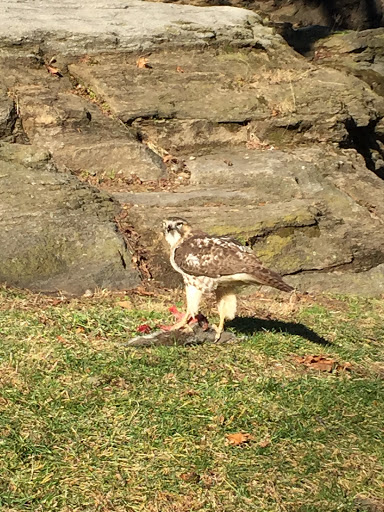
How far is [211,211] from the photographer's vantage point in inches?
408

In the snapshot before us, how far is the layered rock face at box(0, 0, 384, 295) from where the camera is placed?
9.55m

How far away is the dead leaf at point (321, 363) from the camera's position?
22.8 ft

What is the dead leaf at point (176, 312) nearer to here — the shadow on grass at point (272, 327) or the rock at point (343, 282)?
the shadow on grass at point (272, 327)

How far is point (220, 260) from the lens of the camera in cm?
720

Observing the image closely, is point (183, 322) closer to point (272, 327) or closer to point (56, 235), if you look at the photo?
point (272, 327)

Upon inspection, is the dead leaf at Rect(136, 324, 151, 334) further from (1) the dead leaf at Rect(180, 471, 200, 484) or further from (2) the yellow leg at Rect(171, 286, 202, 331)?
(1) the dead leaf at Rect(180, 471, 200, 484)

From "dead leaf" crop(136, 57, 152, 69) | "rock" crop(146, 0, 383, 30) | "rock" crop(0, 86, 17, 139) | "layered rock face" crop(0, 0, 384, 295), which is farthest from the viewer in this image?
"rock" crop(146, 0, 383, 30)

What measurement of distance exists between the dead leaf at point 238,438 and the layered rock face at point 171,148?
363 cm

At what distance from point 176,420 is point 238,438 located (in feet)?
1.55

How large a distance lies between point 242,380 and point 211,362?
16.4 inches

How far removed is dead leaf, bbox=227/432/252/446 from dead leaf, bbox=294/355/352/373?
1.59 m

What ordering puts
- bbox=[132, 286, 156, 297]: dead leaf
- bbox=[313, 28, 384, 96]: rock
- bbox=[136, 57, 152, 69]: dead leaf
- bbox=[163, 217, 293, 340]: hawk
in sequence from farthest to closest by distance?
bbox=[313, 28, 384, 96]: rock
bbox=[136, 57, 152, 69]: dead leaf
bbox=[132, 286, 156, 297]: dead leaf
bbox=[163, 217, 293, 340]: hawk

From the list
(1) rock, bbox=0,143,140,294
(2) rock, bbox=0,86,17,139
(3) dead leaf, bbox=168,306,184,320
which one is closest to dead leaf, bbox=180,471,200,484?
(3) dead leaf, bbox=168,306,184,320

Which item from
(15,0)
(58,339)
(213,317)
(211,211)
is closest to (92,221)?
(211,211)
